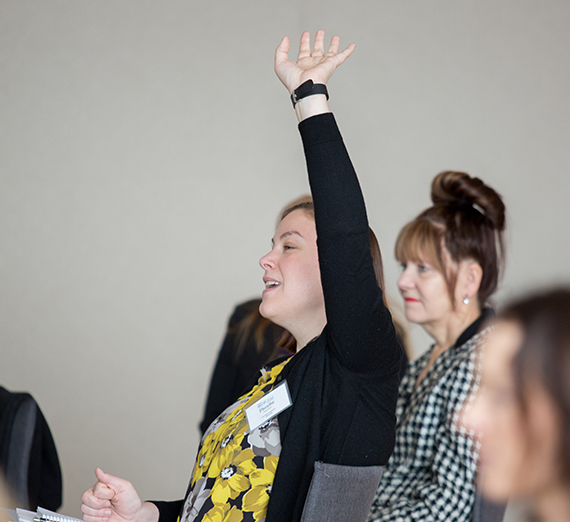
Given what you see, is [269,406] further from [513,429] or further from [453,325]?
[453,325]

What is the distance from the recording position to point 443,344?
91.5 inches

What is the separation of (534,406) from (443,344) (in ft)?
6.15

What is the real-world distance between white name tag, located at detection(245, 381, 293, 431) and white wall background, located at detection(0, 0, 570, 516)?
8.52 ft

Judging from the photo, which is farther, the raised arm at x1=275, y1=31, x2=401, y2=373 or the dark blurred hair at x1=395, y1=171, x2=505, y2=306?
the dark blurred hair at x1=395, y1=171, x2=505, y2=306

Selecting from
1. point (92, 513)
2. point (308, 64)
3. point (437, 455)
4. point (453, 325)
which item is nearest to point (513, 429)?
point (308, 64)

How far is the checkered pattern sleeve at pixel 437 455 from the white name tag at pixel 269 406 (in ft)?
2.33

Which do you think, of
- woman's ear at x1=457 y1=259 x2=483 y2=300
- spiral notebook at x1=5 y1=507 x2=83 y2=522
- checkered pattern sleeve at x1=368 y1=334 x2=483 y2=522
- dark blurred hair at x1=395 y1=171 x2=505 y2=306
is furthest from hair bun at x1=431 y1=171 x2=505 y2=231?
spiral notebook at x1=5 y1=507 x2=83 y2=522

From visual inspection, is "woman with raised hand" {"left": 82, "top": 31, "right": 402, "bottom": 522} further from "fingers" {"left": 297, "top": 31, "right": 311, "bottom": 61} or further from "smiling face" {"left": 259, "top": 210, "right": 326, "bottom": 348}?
"smiling face" {"left": 259, "top": 210, "right": 326, "bottom": 348}

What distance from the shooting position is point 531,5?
3.98 meters

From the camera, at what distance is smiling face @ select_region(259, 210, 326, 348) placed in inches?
55.0

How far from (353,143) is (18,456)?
2.97 m

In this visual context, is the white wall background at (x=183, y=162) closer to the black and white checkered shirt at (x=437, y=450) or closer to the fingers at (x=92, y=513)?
the black and white checkered shirt at (x=437, y=450)

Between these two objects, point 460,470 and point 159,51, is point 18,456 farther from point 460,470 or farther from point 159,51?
point 159,51

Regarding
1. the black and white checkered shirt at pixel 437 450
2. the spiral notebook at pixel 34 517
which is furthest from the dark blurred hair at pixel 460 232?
the spiral notebook at pixel 34 517
